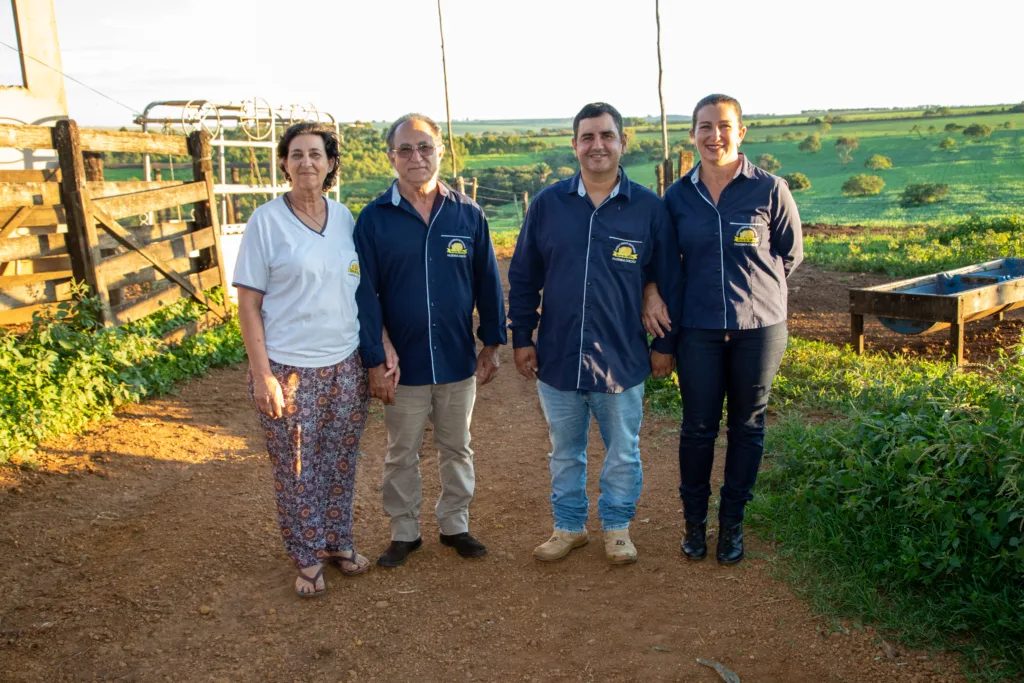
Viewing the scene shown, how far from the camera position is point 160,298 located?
25.9ft

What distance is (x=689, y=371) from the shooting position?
137 inches

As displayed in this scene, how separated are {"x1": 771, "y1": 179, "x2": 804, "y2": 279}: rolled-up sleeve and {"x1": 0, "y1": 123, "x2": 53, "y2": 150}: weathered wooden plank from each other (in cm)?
545

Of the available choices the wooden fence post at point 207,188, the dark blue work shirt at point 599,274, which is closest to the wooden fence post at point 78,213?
the wooden fence post at point 207,188

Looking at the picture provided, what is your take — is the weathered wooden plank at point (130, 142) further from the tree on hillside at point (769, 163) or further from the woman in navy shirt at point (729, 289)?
the tree on hillside at point (769, 163)

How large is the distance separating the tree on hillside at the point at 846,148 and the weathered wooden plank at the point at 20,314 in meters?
30.5

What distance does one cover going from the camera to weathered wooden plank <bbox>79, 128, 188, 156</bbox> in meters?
7.01

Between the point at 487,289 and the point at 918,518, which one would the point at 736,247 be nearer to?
the point at 487,289

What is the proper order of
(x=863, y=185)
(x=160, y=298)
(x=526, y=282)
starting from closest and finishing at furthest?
(x=526, y=282) < (x=160, y=298) < (x=863, y=185)

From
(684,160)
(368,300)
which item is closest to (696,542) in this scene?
(368,300)

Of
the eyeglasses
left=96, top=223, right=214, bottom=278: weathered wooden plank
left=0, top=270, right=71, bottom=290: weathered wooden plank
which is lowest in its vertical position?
left=0, top=270, right=71, bottom=290: weathered wooden plank

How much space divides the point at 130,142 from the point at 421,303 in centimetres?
564

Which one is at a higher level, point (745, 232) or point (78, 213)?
point (78, 213)

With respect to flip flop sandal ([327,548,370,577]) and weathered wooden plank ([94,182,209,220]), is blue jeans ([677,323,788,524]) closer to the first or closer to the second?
flip flop sandal ([327,548,370,577])

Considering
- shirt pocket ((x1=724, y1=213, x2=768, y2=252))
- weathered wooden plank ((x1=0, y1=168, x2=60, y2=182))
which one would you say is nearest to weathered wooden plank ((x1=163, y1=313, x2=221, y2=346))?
weathered wooden plank ((x1=0, y1=168, x2=60, y2=182))
